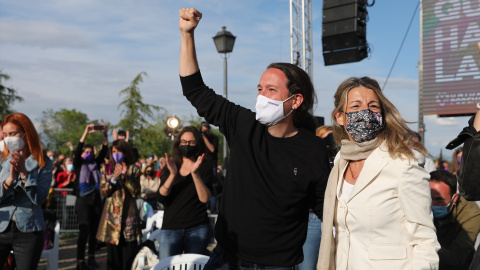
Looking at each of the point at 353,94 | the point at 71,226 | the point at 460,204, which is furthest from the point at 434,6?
the point at 353,94

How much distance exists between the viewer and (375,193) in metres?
2.40

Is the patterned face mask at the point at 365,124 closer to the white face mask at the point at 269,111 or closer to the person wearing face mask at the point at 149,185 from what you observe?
the white face mask at the point at 269,111

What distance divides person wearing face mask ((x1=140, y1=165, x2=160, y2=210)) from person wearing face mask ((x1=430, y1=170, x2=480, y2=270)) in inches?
289

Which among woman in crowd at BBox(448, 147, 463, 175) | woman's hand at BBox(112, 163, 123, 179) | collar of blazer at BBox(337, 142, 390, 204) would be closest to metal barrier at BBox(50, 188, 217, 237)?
woman's hand at BBox(112, 163, 123, 179)

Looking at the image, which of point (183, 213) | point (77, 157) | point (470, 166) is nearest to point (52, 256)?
point (77, 157)

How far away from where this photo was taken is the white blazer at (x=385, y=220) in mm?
2262

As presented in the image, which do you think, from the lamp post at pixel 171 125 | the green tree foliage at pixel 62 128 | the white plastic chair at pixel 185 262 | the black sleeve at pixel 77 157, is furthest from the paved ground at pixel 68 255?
the green tree foliage at pixel 62 128

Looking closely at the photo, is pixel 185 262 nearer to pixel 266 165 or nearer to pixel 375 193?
pixel 266 165

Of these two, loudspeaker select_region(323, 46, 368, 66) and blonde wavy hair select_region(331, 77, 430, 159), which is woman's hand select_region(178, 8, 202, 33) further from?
loudspeaker select_region(323, 46, 368, 66)

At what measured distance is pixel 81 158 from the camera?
8117 mm

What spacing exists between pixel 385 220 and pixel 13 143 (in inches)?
132

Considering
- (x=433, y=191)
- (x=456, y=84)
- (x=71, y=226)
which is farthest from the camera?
(x=456, y=84)

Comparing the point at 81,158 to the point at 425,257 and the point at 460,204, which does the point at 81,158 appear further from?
the point at 425,257

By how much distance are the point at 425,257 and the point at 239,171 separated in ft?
3.52
